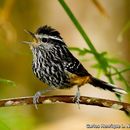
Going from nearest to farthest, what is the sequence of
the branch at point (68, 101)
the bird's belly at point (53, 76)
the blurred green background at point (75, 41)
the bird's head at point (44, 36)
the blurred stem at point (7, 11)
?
the branch at point (68, 101), the bird's head at point (44, 36), the bird's belly at point (53, 76), the blurred stem at point (7, 11), the blurred green background at point (75, 41)

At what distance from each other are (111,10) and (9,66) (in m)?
2.48

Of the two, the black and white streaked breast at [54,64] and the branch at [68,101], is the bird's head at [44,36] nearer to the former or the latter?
the black and white streaked breast at [54,64]

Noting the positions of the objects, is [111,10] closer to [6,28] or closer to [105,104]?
[6,28]

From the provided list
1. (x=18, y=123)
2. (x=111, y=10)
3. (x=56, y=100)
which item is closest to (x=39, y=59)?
(x=56, y=100)

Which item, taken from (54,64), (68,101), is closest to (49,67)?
(54,64)

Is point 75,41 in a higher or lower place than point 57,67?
higher

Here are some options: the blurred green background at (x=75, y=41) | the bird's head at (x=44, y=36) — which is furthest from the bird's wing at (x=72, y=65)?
the blurred green background at (x=75, y=41)

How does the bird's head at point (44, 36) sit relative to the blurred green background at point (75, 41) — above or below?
below

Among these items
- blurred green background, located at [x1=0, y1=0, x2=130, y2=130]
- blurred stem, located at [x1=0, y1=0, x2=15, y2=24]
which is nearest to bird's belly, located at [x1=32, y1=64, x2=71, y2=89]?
blurred stem, located at [x1=0, y1=0, x2=15, y2=24]

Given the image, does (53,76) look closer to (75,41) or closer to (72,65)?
(72,65)

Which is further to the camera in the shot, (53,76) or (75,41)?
(75,41)

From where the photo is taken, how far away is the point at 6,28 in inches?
133

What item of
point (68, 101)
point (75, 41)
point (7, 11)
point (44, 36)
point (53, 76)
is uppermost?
point (75, 41)

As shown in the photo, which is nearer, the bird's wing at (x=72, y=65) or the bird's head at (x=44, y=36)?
the bird's head at (x=44, y=36)
